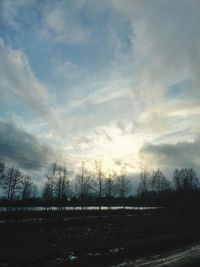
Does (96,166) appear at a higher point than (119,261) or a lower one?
higher

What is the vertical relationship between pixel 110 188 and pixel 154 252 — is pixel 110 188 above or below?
above

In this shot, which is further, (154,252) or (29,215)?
(29,215)

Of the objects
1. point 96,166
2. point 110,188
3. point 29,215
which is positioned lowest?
point 29,215

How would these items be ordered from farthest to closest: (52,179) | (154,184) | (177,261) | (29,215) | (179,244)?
1. (154,184)
2. (52,179)
3. (29,215)
4. (179,244)
5. (177,261)

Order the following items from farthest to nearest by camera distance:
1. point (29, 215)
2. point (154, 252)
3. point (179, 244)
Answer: point (29, 215)
point (179, 244)
point (154, 252)

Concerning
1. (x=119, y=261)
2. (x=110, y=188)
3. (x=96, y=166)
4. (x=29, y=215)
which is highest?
(x=96, y=166)

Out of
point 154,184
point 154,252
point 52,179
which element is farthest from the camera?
point 154,184

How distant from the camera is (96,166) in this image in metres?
88.8

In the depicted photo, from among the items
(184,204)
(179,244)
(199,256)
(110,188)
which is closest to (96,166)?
(110,188)

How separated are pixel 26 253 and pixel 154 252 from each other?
26.3 feet

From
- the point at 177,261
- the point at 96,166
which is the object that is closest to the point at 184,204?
the point at 96,166

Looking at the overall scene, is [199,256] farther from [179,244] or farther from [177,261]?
[179,244]

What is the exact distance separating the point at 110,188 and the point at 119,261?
270 feet

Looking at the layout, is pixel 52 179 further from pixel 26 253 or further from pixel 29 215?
pixel 26 253
